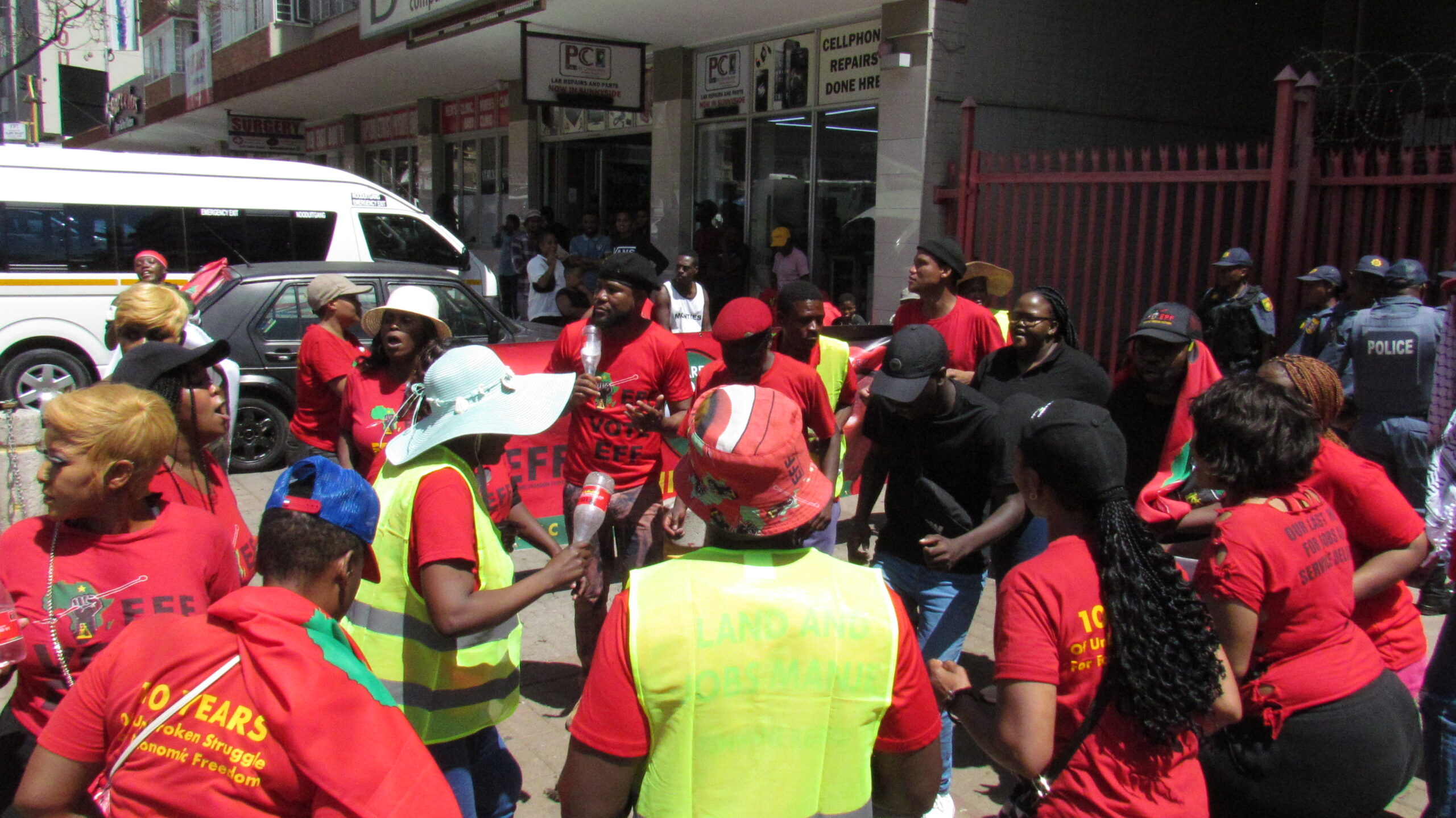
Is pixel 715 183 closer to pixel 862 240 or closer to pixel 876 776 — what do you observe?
pixel 862 240

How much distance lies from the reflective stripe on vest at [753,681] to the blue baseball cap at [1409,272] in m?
6.03

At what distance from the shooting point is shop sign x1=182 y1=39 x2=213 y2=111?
20.7 metres

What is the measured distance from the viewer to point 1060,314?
14.1ft

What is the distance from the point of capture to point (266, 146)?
22.7 meters

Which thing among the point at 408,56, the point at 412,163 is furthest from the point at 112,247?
the point at 412,163

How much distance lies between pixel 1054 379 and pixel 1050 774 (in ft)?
8.11

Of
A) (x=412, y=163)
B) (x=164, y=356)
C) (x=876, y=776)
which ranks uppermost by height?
(x=412, y=163)

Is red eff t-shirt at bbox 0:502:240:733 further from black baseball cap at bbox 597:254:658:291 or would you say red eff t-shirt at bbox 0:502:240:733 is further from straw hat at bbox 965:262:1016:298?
straw hat at bbox 965:262:1016:298

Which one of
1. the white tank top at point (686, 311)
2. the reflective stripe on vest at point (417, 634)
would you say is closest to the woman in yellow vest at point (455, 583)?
the reflective stripe on vest at point (417, 634)

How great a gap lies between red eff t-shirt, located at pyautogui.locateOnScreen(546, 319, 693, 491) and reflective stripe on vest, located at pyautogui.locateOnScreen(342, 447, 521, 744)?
1764 millimetres

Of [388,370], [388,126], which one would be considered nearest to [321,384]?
[388,370]

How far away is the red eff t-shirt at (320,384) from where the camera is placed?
16.2 feet

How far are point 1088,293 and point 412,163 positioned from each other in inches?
596

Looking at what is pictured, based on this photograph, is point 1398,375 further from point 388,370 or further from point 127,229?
point 127,229
